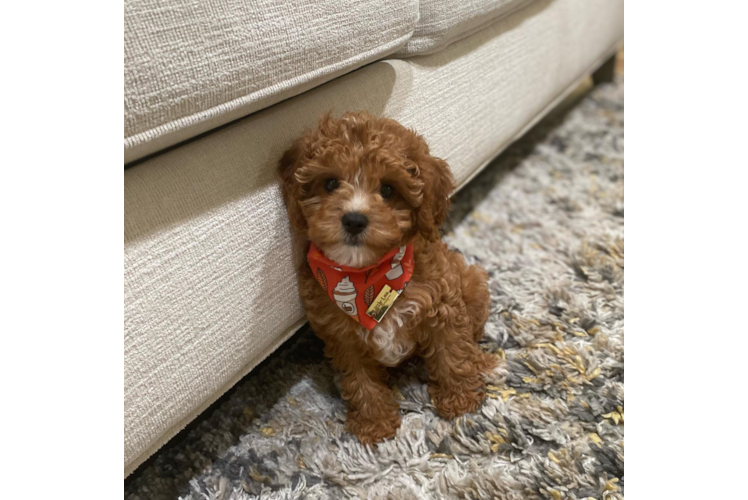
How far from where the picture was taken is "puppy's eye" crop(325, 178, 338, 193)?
0.94m

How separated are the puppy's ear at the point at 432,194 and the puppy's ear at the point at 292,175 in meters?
0.21

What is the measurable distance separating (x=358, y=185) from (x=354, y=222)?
8 centimetres

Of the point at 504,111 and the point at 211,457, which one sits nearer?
the point at 211,457

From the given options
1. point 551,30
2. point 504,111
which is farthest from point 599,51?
point 504,111

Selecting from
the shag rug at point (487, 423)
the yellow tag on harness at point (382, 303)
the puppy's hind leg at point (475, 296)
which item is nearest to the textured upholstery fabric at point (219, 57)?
the yellow tag on harness at point (382, 303)

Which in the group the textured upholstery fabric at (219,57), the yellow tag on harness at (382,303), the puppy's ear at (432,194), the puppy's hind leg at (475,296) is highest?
the textured upholstery fabric at (219,57)

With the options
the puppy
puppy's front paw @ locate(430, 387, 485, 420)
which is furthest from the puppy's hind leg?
puppy's front paw @ locate(430, 387, 485, 420)

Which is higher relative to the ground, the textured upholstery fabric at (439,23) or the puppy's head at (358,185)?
the textured upholstery fabric at (439,23)

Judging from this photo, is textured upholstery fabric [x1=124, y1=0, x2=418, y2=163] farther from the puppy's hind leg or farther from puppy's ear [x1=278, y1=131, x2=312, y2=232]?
the puppy's hind leg

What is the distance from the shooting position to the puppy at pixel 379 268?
908mm

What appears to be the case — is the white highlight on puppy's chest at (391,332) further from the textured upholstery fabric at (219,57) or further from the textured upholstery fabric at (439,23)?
the textured upholstery fabric at (439,23)
